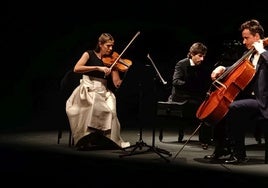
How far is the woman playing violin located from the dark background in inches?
86.6

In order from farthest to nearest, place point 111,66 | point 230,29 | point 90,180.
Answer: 1. point 230,29
2. point 111,66
3. point 90,180

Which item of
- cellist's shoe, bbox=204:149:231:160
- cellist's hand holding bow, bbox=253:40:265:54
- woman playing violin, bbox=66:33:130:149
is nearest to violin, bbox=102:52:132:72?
woman playing violin, bbox=66:33:130:149

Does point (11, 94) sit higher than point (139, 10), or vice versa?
point (139, 10)

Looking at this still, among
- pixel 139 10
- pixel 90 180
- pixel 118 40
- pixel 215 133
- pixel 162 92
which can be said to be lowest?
pixel 90 180

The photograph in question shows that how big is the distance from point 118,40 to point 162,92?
3.61 ft

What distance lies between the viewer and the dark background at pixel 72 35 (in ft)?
25.7

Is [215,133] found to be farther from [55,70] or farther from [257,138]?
[55,70]

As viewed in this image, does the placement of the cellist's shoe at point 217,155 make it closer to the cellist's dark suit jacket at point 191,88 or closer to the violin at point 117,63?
the cellist's dark suit jacket at point 191,88

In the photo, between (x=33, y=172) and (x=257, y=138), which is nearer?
(x=33, y=172)

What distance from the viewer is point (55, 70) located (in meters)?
8.45

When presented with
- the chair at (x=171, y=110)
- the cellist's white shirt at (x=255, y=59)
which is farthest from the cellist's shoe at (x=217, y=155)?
the chair at (x=171, y=110)

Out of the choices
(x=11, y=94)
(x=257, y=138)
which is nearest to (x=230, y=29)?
(x=257, y=138)

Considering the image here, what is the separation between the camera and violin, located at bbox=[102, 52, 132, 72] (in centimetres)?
538

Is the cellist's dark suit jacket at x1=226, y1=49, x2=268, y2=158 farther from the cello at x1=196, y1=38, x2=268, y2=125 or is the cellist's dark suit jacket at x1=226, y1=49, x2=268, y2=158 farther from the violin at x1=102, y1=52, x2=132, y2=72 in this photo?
the violin at x1=102, y1=52, x2=132, y2=72
